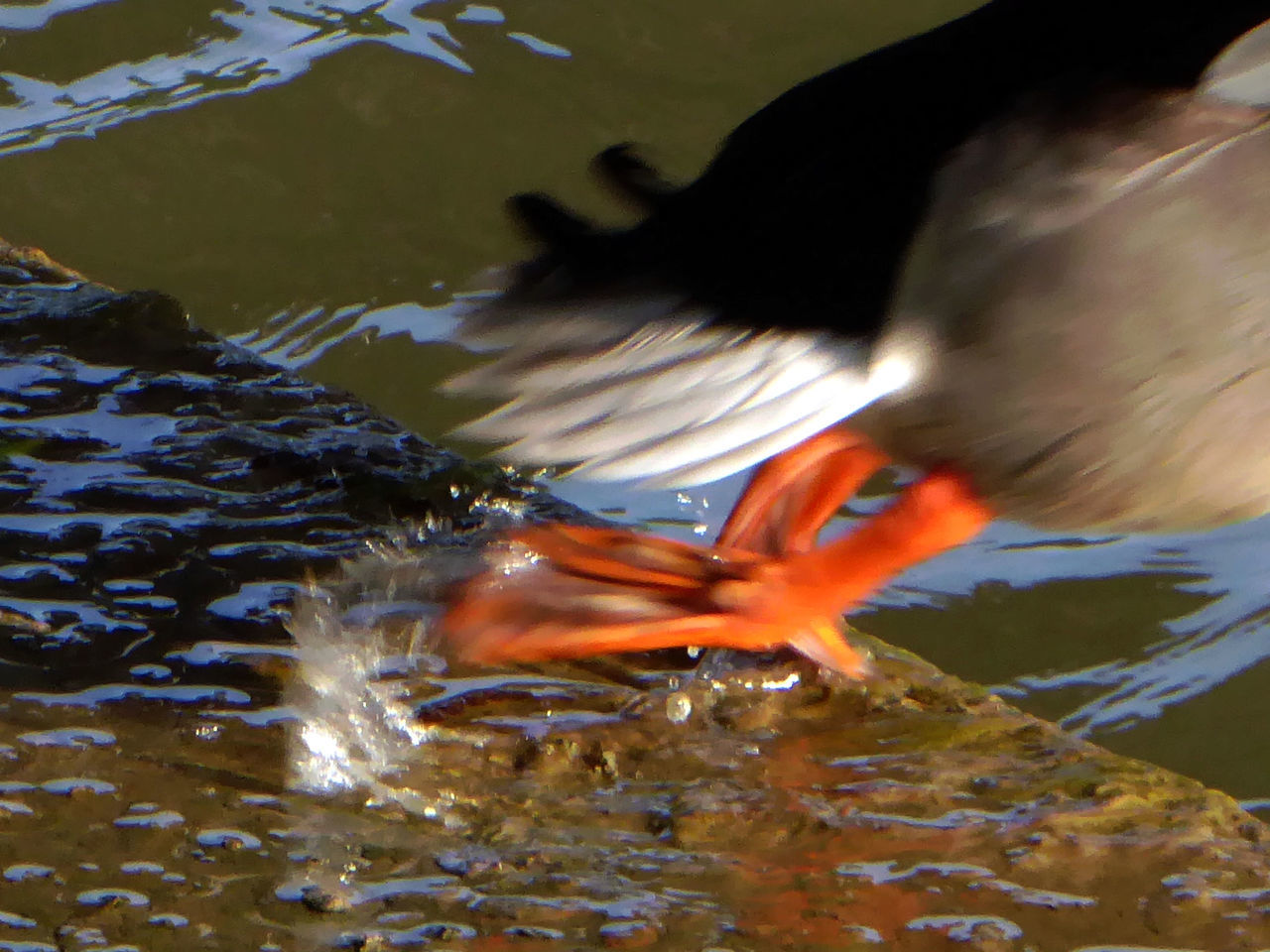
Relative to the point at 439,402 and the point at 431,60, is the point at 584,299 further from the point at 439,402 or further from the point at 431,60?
the point at 431,60

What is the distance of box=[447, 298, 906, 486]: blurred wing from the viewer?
2332 mm

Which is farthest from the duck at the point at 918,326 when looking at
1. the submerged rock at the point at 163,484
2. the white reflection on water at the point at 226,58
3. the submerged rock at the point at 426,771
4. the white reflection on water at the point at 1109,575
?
the white reflection on water at the point at 226,58

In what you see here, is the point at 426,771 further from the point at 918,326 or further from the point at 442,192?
the point at 442,192

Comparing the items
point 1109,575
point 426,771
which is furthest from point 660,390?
point 1109,575

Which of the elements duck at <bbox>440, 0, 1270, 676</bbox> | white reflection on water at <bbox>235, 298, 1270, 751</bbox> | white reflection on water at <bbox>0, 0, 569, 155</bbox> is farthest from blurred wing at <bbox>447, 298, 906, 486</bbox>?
white reflection on water at <bbox>0, 0, 569, 155</bbox>

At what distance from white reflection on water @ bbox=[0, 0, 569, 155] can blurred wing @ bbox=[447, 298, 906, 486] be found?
264 cm

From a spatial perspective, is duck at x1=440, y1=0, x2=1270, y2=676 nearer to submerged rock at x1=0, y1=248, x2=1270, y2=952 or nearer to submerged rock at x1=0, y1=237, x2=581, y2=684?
submerged rock at x1=0, y1=248, x2=1270, y2=952

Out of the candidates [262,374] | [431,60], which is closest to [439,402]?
[262,374]

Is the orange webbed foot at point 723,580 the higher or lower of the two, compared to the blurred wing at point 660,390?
lower

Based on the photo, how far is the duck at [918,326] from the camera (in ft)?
7.24

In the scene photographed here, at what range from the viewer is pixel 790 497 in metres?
2.60

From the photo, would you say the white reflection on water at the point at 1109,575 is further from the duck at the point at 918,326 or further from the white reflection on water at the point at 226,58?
the white reflection on water at the point at 226,58

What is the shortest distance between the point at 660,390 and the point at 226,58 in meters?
2.98

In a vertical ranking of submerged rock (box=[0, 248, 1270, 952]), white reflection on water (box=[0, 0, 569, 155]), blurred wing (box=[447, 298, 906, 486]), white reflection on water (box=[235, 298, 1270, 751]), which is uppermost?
white reflection on water (box=[0, 0, 569, 155])
